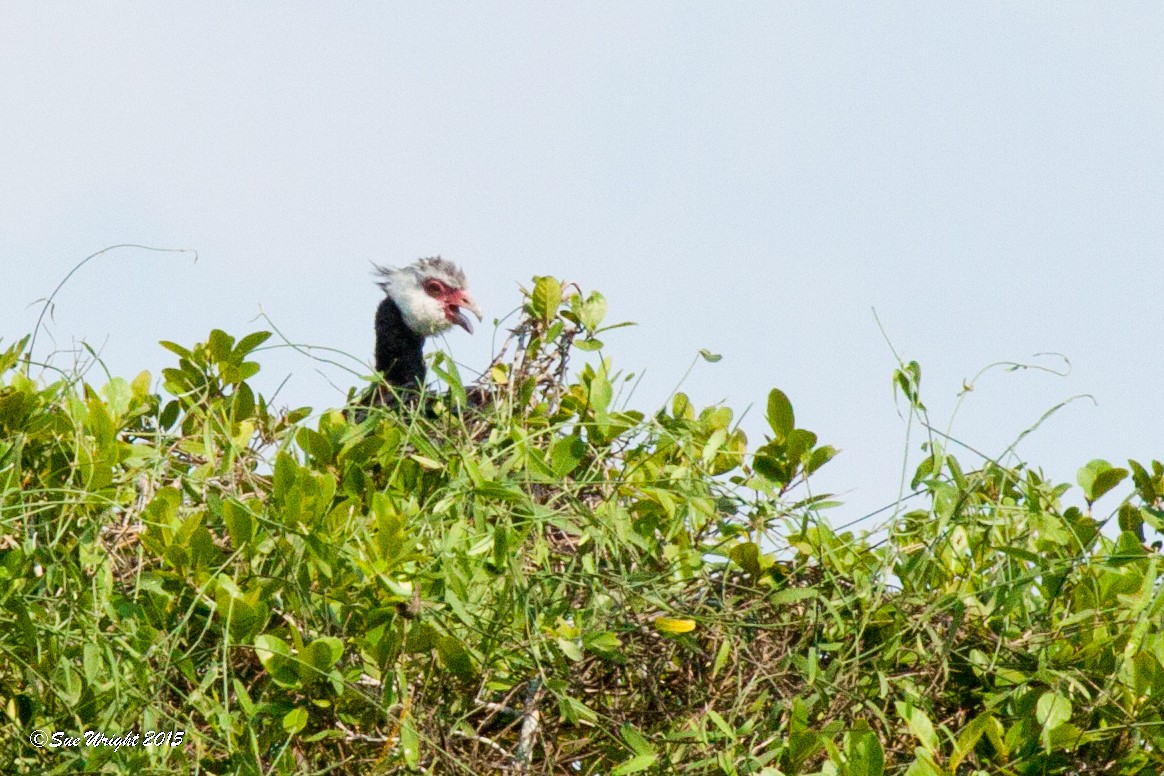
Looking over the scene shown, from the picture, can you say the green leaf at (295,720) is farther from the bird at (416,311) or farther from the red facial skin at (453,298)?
the red facial skin at (453,298)

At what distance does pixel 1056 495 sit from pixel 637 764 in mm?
1009

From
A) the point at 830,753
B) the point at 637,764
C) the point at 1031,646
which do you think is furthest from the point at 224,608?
the point at 1031,646

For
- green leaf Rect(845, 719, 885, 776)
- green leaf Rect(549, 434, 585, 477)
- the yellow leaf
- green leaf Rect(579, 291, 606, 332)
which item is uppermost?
green leaf Rect(579, 291, 606, 332)

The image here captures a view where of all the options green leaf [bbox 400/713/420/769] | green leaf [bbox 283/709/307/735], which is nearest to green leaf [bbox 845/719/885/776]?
green leaf [bbox 400/713/420/769]

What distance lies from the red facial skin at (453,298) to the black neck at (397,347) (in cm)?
18

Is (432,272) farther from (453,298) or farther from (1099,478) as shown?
(1099,478)

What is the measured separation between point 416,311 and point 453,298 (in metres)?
0.21

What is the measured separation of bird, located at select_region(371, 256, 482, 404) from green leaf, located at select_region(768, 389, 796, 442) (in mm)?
3914

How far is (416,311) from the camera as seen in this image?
6594mm

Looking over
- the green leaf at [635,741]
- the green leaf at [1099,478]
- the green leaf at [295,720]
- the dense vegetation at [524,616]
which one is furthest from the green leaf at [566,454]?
the green leaf at [1099,478]

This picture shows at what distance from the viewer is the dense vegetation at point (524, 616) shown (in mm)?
2078

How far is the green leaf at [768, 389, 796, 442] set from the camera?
2559 mm

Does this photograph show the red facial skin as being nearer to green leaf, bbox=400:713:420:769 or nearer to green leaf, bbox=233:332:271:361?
green leaf, bbox=233:332:271:361

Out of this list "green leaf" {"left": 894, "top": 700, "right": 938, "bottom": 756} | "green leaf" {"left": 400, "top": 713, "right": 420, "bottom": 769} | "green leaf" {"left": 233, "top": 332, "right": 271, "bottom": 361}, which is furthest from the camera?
"green leaf" {"left": 233, "top": 332, "right": 271, "bottom": 361}
